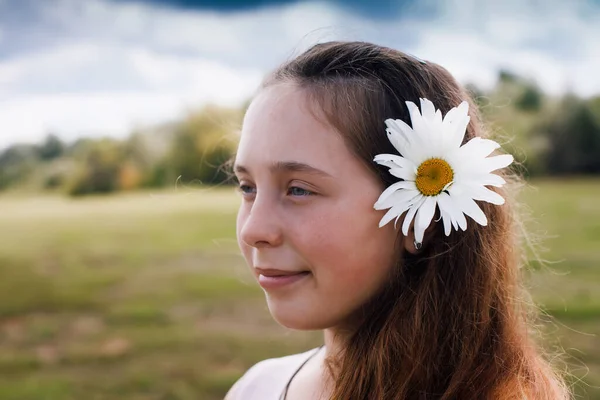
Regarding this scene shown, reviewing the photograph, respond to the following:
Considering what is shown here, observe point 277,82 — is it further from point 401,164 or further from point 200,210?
point 200,210

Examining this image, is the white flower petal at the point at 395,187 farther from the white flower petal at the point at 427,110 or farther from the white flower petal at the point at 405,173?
the white flower petal at the point at 427,110

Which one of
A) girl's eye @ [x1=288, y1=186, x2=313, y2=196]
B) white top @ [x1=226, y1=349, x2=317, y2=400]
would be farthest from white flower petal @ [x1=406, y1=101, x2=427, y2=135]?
white top @ [x1=226, y1=349, x2=317, y2=400]

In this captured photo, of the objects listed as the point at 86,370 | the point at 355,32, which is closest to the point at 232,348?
the point at 86,370

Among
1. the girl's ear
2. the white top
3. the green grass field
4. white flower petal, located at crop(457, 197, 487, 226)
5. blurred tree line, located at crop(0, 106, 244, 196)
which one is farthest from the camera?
blurred tree line, located at crop(0, 106, 244, 196)

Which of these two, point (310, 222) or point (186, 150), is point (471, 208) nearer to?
point (310, 222)

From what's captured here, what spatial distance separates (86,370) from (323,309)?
9.23 ft

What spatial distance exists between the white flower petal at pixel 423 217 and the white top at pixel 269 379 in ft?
1.94

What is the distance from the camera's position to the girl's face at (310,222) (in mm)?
1253

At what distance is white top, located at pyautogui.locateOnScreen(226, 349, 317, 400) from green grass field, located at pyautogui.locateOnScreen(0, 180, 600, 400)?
52 cm

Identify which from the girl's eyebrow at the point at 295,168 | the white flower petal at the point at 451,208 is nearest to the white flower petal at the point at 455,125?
the white flower petal at the point at 451,208

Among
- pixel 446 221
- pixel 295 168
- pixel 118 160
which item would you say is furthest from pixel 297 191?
pixel 118 160

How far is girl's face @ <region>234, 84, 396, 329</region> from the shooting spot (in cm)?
125

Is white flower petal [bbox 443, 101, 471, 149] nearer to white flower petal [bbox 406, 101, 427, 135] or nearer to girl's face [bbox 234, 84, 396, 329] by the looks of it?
white flower petal [bbox 406, 101, 427, 135]

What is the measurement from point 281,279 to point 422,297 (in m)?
0.29
